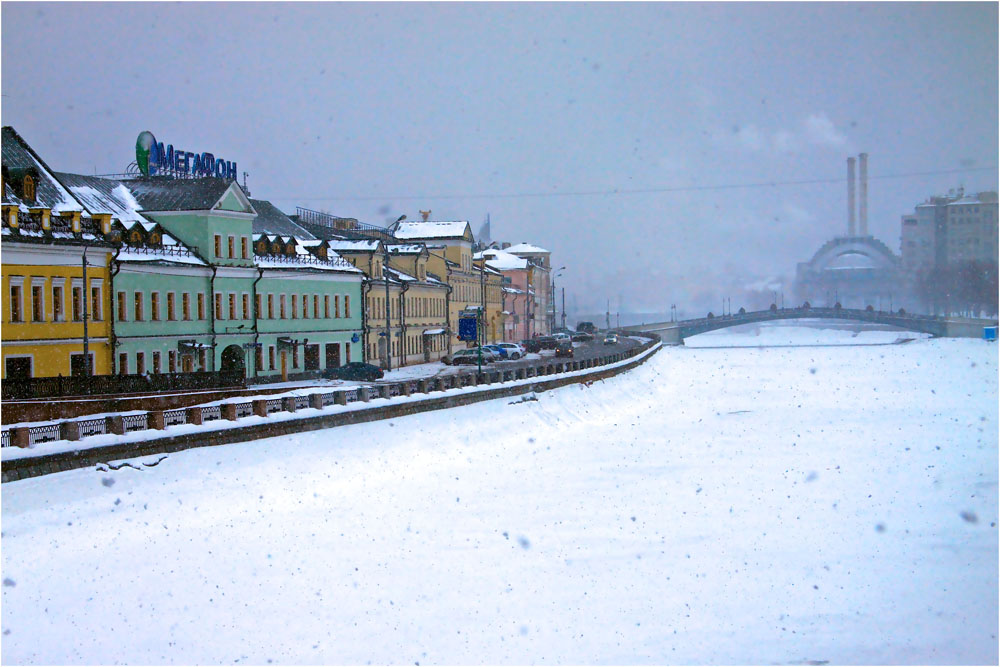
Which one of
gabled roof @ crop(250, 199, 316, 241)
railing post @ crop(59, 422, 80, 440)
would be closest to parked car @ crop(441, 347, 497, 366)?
gabled roof @ crop(250, 199, 316, 241)

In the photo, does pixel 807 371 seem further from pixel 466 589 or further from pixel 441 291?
pixel 466 589

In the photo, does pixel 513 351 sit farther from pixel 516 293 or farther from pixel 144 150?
pixel 516 293

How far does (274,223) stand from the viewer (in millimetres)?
65125

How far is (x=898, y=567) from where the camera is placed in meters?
23.9

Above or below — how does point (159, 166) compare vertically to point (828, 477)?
above

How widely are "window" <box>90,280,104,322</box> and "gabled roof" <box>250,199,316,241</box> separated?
777 inches

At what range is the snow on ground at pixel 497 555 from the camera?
19.8m

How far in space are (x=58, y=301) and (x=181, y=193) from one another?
11738mm

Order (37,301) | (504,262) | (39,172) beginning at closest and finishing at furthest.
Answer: (37,301)
(39,172)
(504,262)

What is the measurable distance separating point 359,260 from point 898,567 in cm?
4583

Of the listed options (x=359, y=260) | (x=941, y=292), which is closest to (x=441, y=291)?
(x=359, y=260)

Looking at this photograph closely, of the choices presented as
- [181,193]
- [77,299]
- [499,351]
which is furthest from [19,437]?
[499,351]

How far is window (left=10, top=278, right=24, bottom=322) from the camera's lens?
123 ft

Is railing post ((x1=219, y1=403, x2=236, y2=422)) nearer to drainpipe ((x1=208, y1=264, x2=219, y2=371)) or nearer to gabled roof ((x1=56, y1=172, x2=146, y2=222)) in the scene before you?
gabled roof ((x1=56, y1=172, x2=146, y2=222))
